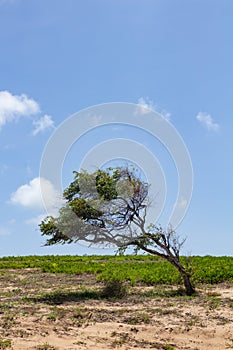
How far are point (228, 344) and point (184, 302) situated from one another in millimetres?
4384

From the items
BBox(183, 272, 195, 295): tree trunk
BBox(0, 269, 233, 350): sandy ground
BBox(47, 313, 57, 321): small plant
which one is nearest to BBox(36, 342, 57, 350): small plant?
BBox(0, 269, 233, 350): sandy ground

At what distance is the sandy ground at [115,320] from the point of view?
11.7 m

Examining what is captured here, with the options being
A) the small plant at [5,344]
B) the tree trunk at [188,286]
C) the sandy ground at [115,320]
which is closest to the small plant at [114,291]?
the sandy ground at [115,320]

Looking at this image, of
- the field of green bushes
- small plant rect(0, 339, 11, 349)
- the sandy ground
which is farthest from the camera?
the field of green bushes

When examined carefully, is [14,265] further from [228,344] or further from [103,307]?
[228,344]

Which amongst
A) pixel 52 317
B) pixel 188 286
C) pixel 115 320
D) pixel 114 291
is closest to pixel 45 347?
pixel 52 317

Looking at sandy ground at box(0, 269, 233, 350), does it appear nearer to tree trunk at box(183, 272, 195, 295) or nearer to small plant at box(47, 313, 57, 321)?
small plant at box(47, 313, 57, 321)

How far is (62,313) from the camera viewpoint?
46.3ft

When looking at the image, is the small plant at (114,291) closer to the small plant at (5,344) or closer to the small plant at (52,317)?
the small plant at (52,317)

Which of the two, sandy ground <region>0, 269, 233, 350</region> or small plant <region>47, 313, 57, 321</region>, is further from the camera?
small plant <region>47, 313, 57, 321</region>

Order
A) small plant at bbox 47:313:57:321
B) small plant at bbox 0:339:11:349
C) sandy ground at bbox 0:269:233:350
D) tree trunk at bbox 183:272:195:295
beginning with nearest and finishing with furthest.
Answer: small plant at bbox 0:339:11:349, sandy ground at bbox 0:269:233:350, small plant at bbox 47:313:57:321, tree trunk at bbox 183:272:195:295

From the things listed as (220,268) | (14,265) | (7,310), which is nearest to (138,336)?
(7,310)

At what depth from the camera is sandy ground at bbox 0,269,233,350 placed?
1171 centimetres

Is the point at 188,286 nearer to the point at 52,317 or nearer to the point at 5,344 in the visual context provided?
the point at 52,317
